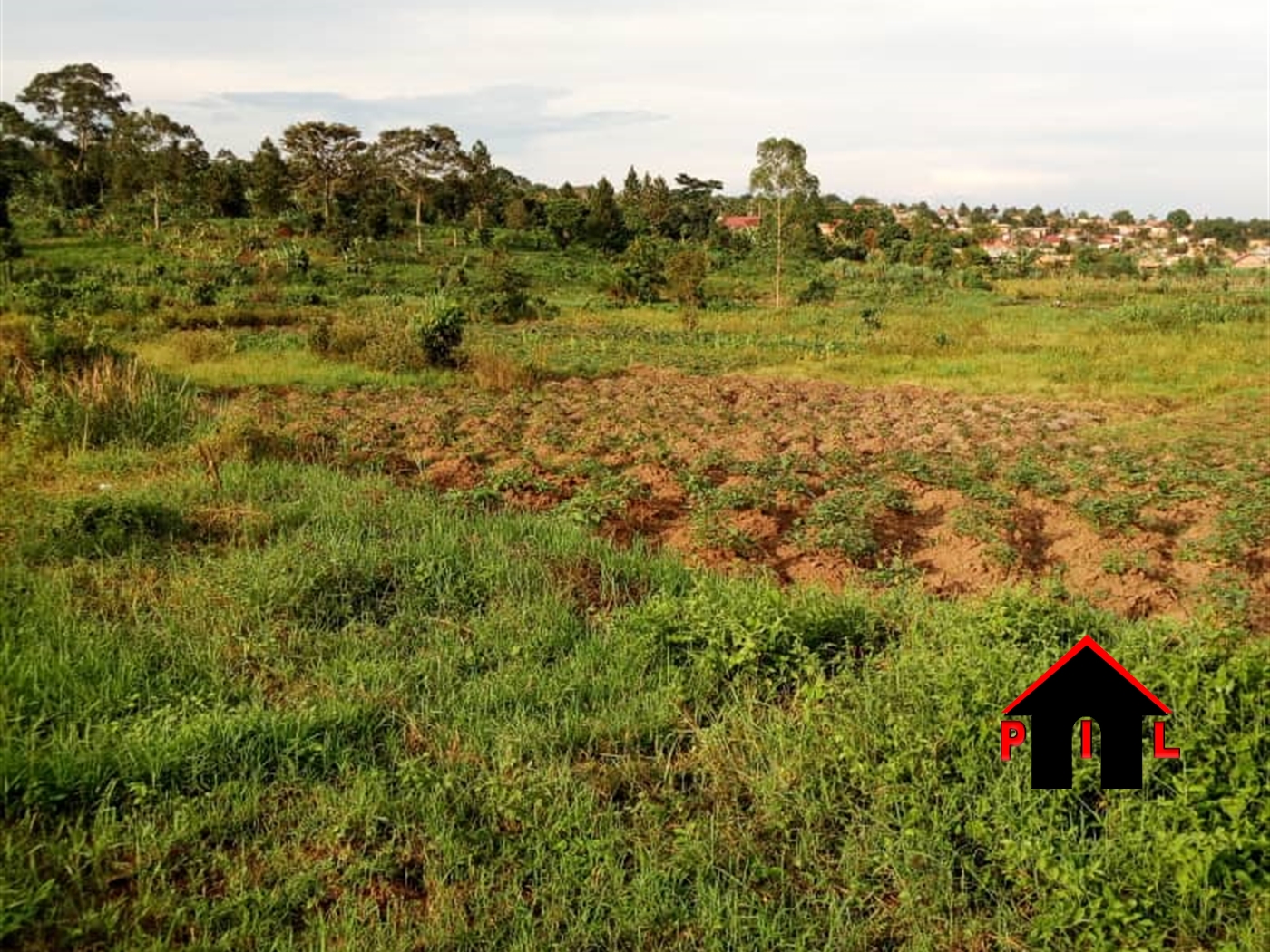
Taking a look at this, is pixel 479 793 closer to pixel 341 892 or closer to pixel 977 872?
pixel 341 892

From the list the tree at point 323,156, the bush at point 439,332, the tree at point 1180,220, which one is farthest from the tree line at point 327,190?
the tree at point 1180,220

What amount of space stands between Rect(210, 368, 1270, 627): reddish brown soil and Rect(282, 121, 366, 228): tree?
25950 mm

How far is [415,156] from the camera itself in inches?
1362

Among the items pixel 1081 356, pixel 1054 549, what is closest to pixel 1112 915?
pixel 1054 549

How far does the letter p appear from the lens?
9.09 feet

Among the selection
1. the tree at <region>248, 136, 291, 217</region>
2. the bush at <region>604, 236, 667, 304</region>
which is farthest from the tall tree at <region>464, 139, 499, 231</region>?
the bush at <region>604, 236, 667, 304</region>

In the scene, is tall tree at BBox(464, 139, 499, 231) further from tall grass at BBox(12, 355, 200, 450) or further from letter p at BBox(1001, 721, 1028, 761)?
letter p at BBox(1001, 721, 1028, 761)

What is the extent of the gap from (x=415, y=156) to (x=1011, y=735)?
118ft

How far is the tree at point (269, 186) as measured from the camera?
33.2 m

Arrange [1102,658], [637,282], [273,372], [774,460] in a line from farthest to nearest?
1. [637,282]
2. [273,372]
3. [774,460]
4. [1102,658]

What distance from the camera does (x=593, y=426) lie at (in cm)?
867

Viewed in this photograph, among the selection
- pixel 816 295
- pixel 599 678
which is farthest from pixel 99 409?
pixel 816 295

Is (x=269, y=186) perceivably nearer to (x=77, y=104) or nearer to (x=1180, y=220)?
(x=77, y=104)

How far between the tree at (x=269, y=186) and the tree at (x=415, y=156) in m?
3.84
